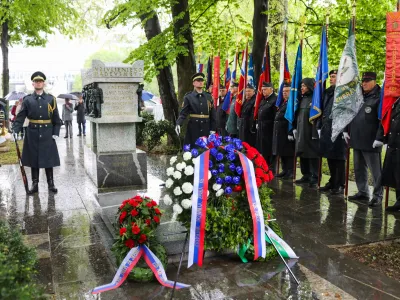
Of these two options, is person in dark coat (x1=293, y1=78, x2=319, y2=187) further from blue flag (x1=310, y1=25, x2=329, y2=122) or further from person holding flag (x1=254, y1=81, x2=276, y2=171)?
person holding flag (x1=254, y1=81, x2=276, y2=171)

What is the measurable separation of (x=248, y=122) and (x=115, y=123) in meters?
3.88

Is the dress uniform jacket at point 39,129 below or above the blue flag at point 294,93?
below

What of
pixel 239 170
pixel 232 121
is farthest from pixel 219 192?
pixel 232 121

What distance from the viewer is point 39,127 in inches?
300

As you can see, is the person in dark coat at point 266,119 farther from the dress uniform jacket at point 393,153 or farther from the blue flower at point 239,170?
the blue flower at point 239,170

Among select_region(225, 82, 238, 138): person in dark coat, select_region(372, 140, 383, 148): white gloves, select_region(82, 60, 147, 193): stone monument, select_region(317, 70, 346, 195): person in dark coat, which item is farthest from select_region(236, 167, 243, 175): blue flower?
select_region(225, 82, 238, 138): person in dark coat

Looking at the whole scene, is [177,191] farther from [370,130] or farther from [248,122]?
[248,122]

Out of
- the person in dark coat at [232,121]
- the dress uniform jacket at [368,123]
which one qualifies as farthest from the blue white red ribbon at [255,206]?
the person in dark coat at [232,121]

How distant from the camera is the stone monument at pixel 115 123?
24.0ft

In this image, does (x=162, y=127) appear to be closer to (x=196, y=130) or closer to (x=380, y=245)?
(x=196, y=130)

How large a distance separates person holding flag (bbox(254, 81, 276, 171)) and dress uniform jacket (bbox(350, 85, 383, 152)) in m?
2.67

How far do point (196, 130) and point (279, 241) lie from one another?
4.05 m

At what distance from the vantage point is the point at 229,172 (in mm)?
4152

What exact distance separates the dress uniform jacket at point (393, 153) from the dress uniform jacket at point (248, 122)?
4.31 meters
